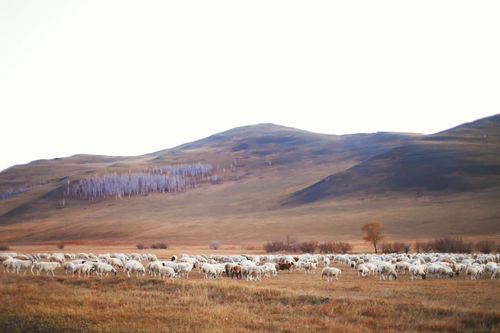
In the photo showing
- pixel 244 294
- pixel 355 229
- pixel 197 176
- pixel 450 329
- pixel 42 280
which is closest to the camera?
pixel 450 329

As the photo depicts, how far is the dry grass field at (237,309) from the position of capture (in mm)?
11328

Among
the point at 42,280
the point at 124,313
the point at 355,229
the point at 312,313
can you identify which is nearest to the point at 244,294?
the point at 312,313

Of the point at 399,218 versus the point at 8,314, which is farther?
the point at 399,218

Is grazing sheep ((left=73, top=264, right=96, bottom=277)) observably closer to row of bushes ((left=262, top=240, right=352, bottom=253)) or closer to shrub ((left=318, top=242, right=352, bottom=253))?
row of bushes ((left=262, top=240, right=352, bottom=253))

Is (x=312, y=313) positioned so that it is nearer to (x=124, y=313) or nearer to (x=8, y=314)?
(x=124, y=313)

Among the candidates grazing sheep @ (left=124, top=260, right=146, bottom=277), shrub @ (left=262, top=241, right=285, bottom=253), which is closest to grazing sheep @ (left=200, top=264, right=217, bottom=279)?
grazing sheep @ (left=124, top=260, right=146, bottom=277)

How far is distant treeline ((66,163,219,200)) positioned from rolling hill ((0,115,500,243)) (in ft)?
9.15

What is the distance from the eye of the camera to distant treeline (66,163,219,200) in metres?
151

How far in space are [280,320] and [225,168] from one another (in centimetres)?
16948

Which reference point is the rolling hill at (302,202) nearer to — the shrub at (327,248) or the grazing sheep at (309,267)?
the shrub at (327,248)

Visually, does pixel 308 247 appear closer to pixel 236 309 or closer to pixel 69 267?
pixel 69 267

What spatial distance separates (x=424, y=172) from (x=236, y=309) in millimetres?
111371

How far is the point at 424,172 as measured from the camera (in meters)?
114

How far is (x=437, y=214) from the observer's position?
7925 cm
